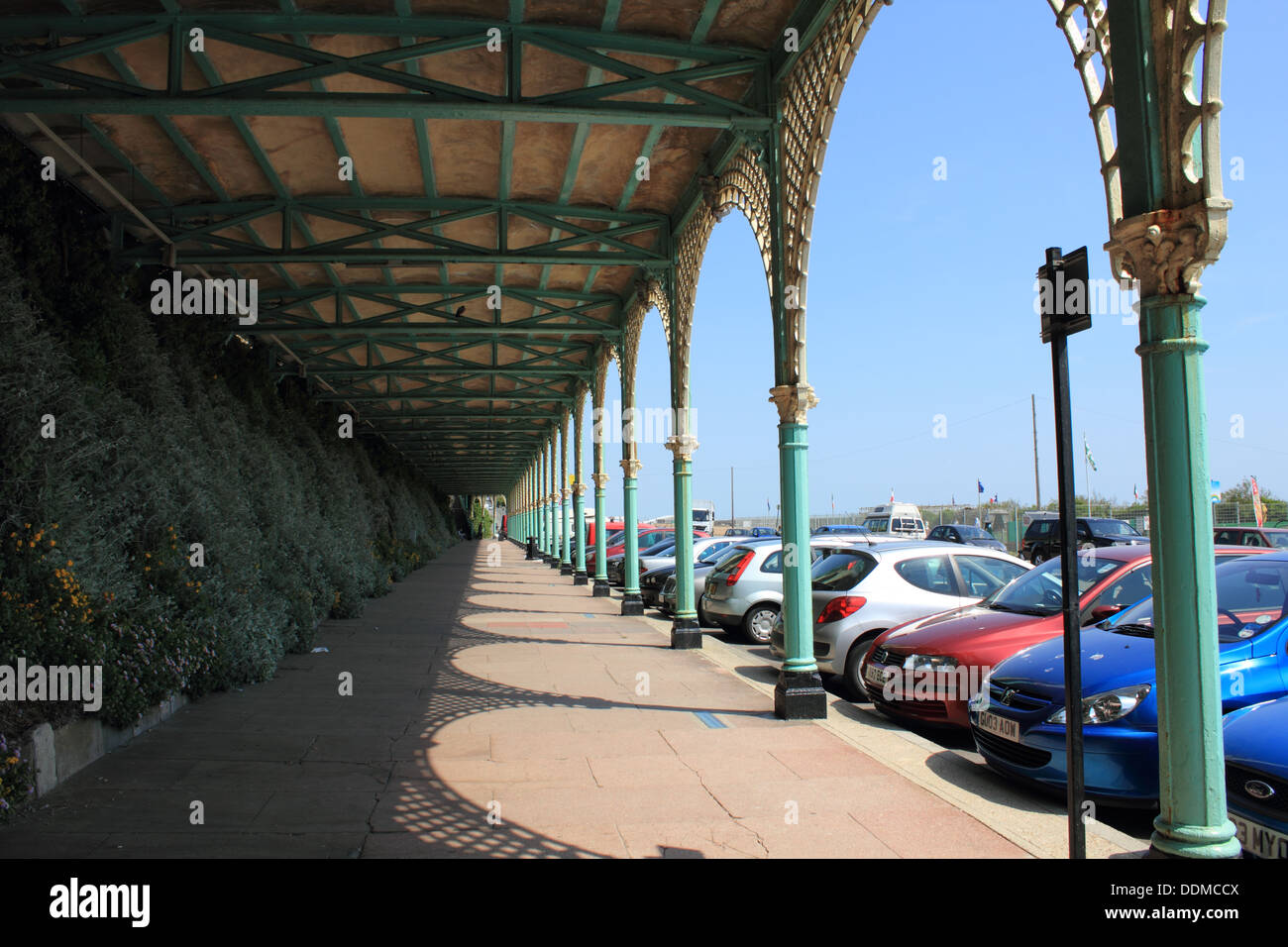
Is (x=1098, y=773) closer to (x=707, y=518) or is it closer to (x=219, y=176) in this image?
(x=219, y=176)

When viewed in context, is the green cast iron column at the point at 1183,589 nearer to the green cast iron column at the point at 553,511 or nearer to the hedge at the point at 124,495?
the hedge at the point at 124,495

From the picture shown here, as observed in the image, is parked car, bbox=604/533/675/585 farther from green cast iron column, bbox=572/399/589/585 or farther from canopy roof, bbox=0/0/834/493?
canopy roof, bbox=0/0/834/493

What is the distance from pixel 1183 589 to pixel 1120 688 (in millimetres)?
1784

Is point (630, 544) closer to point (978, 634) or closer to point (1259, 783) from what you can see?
point (978, 634)

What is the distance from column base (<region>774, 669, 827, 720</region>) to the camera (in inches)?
290

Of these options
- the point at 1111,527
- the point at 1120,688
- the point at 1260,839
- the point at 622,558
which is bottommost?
the point at 1260,839

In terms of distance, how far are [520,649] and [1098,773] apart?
7.76m

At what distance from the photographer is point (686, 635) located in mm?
11672

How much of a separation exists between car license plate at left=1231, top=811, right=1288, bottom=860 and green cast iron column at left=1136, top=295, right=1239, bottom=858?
25.8 inches

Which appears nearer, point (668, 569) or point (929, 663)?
point (929, 663)

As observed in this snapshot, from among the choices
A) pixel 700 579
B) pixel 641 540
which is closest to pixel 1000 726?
pixel 700 579

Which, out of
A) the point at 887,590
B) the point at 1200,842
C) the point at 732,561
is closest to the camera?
the point at 1200,842
